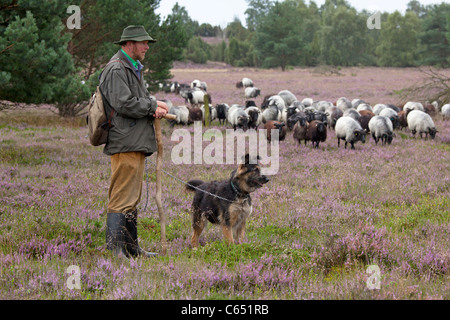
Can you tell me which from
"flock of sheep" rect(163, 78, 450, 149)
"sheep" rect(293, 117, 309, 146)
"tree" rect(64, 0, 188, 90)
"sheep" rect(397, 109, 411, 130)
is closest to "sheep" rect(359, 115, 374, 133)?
"flock of sheep" rect(163, 78, 450, 149)

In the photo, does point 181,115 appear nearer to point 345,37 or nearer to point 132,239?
point 132,239

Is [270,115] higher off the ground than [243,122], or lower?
higher

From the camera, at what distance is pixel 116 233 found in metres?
5.94

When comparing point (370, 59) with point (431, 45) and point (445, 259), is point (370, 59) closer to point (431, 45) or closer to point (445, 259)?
point (431, 45)

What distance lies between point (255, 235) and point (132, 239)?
2.02 meters

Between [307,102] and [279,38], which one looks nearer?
[307,102]

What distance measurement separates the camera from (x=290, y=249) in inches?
231

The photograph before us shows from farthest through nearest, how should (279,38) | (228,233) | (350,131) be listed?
(279,38)
(350,131)
(228,233)

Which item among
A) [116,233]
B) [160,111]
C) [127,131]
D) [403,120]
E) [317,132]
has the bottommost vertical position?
[116,233]

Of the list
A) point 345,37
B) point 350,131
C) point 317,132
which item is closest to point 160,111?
point 317,132

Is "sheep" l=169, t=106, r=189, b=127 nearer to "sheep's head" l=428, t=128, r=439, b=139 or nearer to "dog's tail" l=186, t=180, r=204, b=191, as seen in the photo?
"sheep's head" l=428, t=128, r=439, b=139

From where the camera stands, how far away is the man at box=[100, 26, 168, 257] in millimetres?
5684

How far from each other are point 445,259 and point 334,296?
1.85 meters

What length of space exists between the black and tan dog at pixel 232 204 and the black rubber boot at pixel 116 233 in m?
1.12
